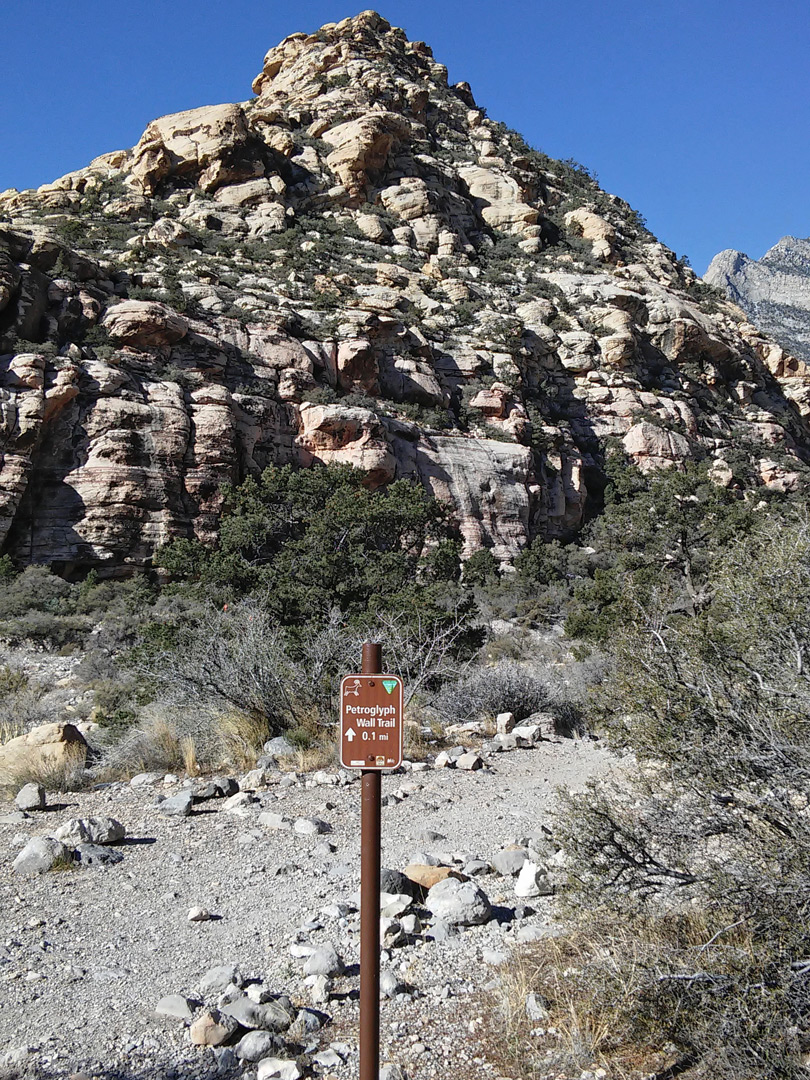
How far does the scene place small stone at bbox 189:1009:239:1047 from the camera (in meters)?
2.91

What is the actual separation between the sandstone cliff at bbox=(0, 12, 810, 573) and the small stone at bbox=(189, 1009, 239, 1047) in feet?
64.0

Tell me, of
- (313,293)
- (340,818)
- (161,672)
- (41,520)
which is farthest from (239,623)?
(313,293)

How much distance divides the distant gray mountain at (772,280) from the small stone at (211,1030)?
100886 millimetres

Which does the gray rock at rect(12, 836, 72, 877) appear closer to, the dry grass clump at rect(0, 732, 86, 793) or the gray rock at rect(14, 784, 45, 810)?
the gray rock at rect(14, 784, 45, 810)

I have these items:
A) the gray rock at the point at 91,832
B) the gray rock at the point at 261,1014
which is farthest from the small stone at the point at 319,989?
the gray rock at the point at 91,832

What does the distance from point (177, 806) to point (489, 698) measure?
5.14m

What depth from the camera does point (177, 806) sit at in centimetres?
608

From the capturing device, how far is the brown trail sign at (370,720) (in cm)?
244

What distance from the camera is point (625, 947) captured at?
3.01m

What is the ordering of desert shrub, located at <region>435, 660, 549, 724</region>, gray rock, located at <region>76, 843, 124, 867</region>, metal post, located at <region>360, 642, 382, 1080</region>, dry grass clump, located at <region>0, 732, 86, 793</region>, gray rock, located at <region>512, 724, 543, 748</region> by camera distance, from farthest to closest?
desert shrub, located at <region>435, 660, 549, 724</region> < gray rock, located at <region>512, 724, 543, 748</region> < dry grass clump, located at <region>0, 732, 86, 793</region> < gray rock, located at <region>76, 843, 124, 867</region> < metal post, located at <region>360, 642, 382, 1080</region>

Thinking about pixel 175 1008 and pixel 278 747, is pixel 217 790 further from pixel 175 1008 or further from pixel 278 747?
pixel 175 1008

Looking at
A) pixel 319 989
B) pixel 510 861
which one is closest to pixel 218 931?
pixel 319 989

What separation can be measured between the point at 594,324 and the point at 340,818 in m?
36.6

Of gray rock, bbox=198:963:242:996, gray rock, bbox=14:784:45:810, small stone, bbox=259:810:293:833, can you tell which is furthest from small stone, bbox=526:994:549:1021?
gray rock, bbox=14:784:45:810
